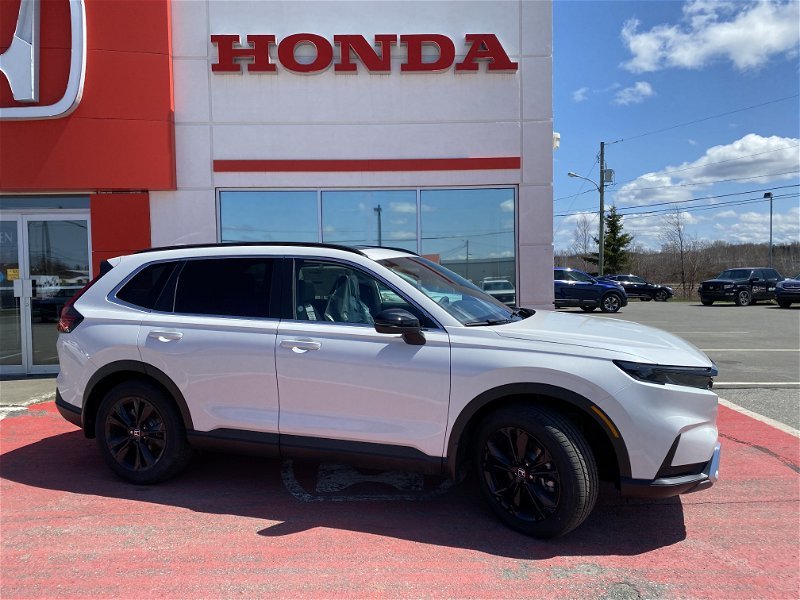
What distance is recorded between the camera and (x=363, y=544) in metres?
3.39

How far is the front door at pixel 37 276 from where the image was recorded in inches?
335

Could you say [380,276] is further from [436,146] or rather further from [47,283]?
[47,283]

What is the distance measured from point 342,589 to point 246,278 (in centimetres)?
229

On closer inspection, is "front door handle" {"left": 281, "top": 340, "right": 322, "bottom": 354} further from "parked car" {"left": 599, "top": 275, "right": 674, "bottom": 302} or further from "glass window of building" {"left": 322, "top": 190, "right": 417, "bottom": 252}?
"parked car" {"left": 599, "top": 275, "right": 674, "bottom": 302}

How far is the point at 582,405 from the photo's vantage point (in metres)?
3.28

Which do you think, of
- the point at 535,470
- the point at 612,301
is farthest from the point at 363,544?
the point at 612,301

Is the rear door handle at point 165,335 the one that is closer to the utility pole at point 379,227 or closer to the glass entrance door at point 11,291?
the utility pole at point 379,227

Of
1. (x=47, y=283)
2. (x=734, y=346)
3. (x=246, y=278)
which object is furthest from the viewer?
(x=734, y=346)

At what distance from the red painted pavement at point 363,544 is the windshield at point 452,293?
4.41ft

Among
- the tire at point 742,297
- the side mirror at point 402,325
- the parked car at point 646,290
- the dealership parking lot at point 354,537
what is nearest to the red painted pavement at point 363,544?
the dealership parking lot at point 354,537

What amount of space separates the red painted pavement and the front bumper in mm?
379

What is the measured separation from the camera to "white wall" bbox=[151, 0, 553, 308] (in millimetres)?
8453

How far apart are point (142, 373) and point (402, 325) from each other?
220cm

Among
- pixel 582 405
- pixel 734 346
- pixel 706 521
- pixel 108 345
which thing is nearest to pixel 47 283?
pixel 108 345
